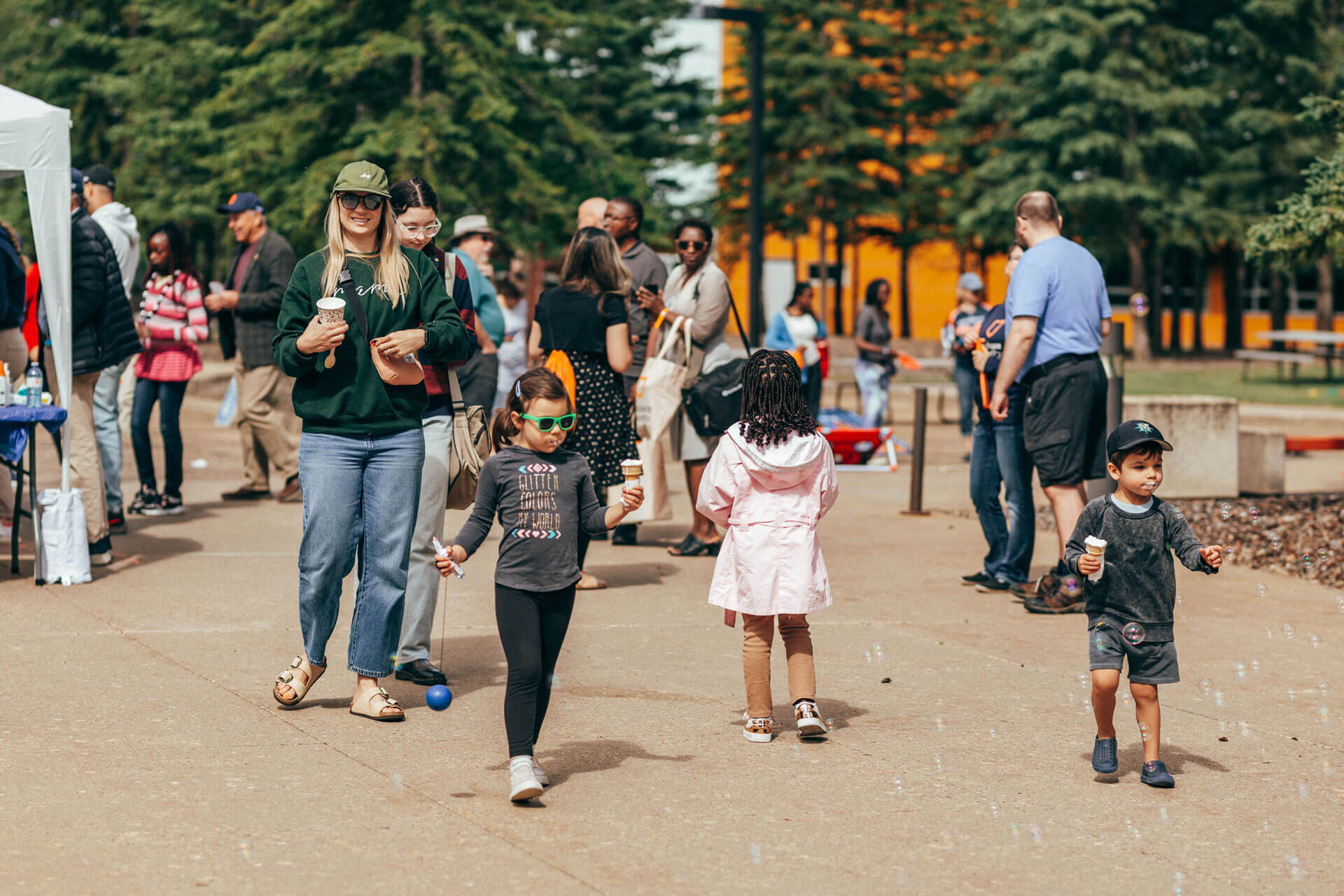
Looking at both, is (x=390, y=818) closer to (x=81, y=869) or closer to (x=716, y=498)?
(x=81, y=869)

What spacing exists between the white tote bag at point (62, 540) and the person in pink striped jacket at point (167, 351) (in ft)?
8.13

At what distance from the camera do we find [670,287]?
9.12 metres

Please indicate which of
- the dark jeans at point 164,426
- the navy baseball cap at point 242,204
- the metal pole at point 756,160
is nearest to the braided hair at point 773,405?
the navy baseball cap at point 242,204

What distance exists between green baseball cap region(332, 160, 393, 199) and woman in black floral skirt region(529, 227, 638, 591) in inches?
102

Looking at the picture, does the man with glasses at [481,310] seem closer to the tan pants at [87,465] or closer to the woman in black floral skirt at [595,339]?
the woman in black floral skirt at [595,339]

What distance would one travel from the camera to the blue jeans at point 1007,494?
26.5 feet

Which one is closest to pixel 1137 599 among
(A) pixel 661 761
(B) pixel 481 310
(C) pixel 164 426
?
(A) pixel 661 761

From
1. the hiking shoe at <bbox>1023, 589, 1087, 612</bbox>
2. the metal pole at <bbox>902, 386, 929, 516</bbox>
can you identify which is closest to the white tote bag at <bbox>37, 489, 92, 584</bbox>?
the hiking shoe at <bbox>1023, 589, 1087, 612</bbox>

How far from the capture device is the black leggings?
15.1 ft

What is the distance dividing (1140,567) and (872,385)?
1199cm

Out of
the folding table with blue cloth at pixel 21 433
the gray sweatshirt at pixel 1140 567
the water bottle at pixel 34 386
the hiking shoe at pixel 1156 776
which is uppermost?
the water bottle at pixel 34 386

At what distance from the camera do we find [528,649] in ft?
15.3

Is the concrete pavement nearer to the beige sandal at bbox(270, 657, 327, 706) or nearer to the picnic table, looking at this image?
the beige sandal at bbox(270, 657, 327, 706)

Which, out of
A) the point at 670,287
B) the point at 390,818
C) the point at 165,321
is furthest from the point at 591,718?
the point at 165,321
